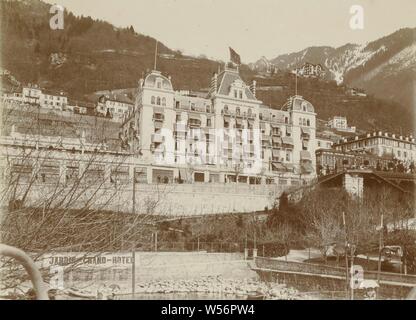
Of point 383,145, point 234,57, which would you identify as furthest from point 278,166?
point 234,57

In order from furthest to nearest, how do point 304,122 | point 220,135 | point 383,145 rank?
1. point 304,122
2. point 383,145
3. point 220,135

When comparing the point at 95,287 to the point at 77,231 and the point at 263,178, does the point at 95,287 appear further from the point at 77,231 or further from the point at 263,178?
the point at 263,178

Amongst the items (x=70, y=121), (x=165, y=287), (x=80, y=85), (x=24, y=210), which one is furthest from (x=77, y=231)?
(x=80, y=85)

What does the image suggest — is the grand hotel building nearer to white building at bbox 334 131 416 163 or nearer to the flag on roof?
the flag on roof

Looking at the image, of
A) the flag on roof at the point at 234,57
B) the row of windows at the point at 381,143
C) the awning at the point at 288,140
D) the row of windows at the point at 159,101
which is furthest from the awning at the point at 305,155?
the row of windows at the point at 159,101

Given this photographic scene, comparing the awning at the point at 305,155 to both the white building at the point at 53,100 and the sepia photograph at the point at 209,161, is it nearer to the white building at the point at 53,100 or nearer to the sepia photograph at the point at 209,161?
the sepia photograph at the point at 209,161

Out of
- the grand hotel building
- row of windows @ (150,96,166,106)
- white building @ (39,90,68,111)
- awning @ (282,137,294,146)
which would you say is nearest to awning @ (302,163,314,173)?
the grand hotel building

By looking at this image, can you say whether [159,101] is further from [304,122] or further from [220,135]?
[304,122]
